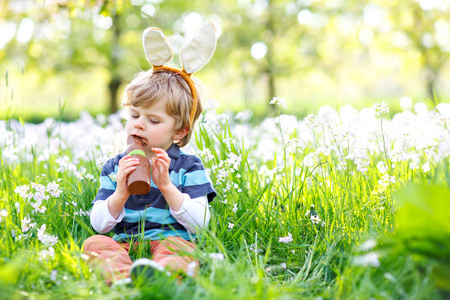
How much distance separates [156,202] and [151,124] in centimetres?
50

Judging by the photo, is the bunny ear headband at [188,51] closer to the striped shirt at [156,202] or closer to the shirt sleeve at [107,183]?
the striped shirt at [156,202]

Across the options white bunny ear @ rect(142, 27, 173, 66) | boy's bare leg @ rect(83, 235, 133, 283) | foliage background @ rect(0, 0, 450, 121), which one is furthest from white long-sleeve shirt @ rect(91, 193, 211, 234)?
foliage background @ rect(0, 0, 450, 121)

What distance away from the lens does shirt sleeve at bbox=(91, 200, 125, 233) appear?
2.66m

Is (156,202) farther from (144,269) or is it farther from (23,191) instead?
(23,191)

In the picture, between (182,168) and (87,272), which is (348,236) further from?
(87,272)

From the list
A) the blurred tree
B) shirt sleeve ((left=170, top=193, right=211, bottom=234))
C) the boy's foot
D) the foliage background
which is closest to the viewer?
the boy's foot

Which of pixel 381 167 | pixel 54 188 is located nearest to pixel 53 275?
pixel 54 188

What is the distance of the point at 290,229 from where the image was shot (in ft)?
9.21

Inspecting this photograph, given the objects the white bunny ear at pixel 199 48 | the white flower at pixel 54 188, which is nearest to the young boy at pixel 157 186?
the white bunny ear at pixel 199 48

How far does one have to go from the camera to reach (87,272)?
2.23 metres

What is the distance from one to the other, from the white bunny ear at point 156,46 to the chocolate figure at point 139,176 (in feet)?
2.24

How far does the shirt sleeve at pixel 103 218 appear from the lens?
2.66m

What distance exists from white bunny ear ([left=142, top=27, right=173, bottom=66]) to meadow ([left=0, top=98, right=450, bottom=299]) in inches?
26.4

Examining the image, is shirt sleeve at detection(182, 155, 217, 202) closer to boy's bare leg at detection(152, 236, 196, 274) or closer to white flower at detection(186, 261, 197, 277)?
boy's bare leg at detection(152, 236, 196, 274)
